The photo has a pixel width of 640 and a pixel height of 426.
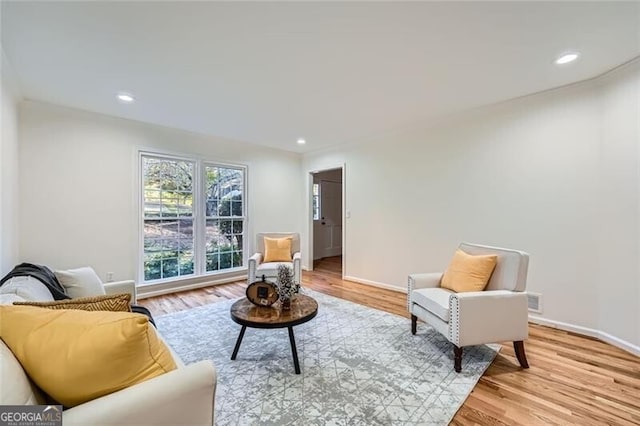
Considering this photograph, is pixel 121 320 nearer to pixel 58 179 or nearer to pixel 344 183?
pixel 58 179

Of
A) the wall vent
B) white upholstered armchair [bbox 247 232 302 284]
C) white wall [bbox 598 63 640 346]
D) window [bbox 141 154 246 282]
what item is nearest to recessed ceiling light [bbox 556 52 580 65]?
white wall [bbox 598 63 640 346]

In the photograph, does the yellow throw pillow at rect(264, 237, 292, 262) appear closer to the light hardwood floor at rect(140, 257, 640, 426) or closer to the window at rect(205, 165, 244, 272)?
the window at rect(205, 165, 244, 272)

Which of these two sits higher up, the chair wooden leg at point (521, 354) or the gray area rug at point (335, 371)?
the chair wooden leg at point (521, 354)

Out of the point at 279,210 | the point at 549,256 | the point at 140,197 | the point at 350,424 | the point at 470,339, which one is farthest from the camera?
the point at 279,210

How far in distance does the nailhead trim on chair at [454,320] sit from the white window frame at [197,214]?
12.1 feet

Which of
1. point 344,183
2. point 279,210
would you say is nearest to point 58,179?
point 279,210

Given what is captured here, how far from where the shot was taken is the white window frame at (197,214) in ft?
12.5

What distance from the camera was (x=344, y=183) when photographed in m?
4.91

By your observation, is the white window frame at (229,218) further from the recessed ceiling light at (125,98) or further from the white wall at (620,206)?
the white wall at (620,206)

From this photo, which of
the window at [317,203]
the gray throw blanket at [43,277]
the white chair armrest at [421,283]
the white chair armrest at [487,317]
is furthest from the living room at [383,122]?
the window at [317,203]

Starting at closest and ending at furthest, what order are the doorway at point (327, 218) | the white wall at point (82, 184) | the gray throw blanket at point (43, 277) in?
the gray throw blanket at point (43, 277) < the white wall at point (82, 184) < the doorway at point (327, 218)

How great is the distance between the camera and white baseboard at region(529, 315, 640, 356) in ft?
7.70

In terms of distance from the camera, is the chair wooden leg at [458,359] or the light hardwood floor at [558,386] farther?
the chair wooden leg at [458,359]

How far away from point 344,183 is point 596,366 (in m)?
3.70
